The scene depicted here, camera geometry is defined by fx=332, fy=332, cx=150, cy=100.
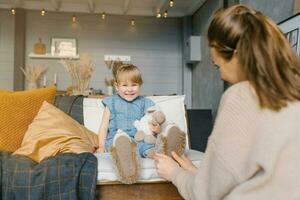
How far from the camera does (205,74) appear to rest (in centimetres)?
572

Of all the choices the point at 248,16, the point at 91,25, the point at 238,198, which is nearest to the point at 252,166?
the point at 238,198

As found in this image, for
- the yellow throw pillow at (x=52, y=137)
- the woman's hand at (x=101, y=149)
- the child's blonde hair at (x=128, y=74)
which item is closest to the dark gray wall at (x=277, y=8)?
the child's blonde hair at (x=128, y=74)

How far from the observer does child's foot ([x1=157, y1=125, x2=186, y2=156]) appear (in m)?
1.75

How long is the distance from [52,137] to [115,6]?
4970mm

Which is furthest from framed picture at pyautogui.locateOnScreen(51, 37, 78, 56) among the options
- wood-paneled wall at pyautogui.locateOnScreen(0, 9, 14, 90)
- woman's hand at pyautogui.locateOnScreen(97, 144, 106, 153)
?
woman's hand at pyautogui.locateOnScreen(97, 144, 106, 153)

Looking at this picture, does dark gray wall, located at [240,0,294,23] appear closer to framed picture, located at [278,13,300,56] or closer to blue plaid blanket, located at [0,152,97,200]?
framed picture, located at [278,13,300,56]

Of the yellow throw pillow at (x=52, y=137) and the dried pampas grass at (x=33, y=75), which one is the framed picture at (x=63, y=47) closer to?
the dried pampas grass at (x=33, y=75)

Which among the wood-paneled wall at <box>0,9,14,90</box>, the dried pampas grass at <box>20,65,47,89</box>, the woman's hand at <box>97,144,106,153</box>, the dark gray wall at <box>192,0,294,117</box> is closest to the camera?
the woman's hand at <box>97,144,106,153</box>

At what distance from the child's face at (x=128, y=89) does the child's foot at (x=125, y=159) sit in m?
0.69

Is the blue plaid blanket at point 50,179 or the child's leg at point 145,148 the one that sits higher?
the child's leg at point 145,148

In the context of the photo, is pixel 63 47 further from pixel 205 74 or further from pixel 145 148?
pixel 145 148

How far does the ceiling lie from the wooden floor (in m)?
4.63

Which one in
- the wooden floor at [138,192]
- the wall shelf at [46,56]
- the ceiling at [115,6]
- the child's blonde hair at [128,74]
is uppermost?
the ceiling at [115,6]

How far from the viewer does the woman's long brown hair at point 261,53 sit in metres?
0.87
